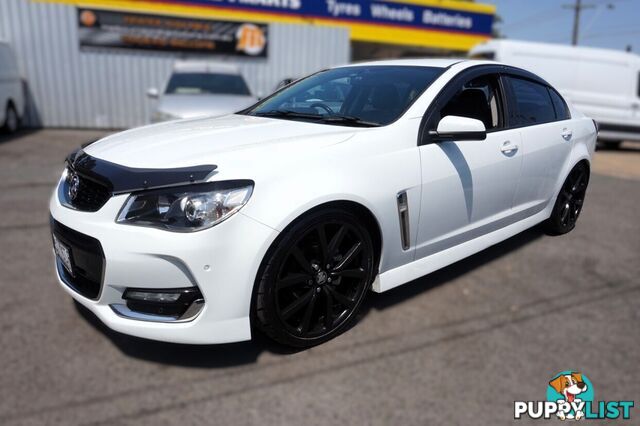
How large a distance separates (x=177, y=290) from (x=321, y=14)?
69.7ft

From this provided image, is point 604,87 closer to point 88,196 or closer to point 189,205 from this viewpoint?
point 189,205

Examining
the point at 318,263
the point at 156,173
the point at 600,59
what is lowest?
the point at 318,263

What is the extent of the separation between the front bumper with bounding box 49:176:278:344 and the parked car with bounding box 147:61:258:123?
582 centimetres

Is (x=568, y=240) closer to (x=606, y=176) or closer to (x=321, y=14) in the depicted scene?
(x=606, y=176)

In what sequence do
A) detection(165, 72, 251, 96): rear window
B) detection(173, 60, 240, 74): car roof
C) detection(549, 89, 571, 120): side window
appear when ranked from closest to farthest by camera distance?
detection(549, 89, 571, 120): side window < detection(165, 72, 251, 96): rear window < detection(173, 60, 240, 74): car roof

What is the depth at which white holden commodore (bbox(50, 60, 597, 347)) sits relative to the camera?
37.6 inches

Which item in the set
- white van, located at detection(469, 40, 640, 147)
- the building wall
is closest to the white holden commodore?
white van, located at detection(469, 40, 640, 147)

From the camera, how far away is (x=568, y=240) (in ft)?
4.16

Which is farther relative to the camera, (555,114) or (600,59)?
(600,59)

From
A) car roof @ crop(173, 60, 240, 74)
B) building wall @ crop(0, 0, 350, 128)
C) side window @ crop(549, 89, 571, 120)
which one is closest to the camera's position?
side window @ crop(549, 89, 571, 120)

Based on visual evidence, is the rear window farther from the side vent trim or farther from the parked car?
the side vent trim

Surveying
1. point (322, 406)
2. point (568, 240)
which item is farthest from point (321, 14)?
point (322, 406)

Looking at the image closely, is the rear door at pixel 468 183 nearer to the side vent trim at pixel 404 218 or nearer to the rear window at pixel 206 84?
the side vent trim at pixel 404 218

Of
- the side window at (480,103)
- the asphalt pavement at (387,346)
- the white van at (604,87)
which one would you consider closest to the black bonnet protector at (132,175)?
the asphalt pavement at (387,346)
